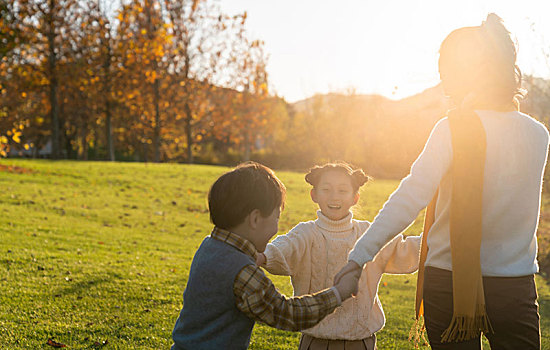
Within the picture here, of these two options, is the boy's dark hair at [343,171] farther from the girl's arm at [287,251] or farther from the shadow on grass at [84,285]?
the shadow on grass at [84,285]

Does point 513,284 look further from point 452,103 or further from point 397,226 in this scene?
point 452,103

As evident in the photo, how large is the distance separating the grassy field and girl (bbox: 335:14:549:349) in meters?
0.83

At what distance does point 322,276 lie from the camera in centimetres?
331

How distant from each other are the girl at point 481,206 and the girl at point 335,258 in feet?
2.83

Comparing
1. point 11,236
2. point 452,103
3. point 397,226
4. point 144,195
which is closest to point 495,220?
point 397,226

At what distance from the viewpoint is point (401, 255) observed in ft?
10.7

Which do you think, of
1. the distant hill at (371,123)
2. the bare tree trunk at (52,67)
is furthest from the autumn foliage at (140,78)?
the distant hill at (371,123)

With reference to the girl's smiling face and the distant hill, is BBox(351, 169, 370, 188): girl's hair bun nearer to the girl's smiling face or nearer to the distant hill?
the girl's smiling face

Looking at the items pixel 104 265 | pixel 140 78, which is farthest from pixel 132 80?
pixel 104 265

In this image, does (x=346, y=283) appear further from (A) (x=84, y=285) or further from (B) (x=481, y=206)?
(A) (x=84, y=285)

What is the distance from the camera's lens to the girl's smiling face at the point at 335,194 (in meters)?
3.38

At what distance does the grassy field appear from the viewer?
5305 mm

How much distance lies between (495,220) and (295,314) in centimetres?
102

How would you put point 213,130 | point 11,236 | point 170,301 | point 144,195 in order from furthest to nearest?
point 213,130 → point 144,195 → point 11,236 → point 170,301
